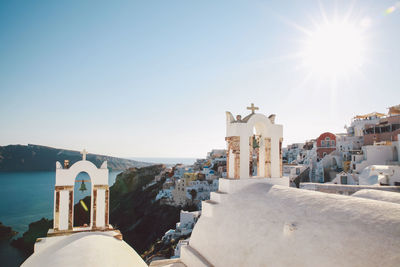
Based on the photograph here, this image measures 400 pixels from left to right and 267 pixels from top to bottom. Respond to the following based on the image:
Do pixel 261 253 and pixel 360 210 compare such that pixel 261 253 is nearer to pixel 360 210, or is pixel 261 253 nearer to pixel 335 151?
pixel 360 210

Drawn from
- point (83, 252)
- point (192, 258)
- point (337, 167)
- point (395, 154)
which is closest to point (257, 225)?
point (192, 258)

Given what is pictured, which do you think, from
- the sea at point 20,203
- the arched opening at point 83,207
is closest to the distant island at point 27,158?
the sea at point 20,203

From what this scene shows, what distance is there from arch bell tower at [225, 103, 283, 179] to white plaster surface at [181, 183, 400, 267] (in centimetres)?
59

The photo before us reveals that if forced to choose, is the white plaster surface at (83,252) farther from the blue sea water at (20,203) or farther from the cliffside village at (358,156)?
the blue sea water at (20,203)

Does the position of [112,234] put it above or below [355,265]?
below

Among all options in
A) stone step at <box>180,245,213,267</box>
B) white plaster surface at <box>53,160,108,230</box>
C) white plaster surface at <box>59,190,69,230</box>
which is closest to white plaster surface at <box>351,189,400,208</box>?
stone step at <box>180,245,213,267</box>

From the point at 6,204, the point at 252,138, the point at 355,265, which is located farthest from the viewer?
the point at 6,204

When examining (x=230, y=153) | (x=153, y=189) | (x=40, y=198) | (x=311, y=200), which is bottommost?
(x=40, y=198)

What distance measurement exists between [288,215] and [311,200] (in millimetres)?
479

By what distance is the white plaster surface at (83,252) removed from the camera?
4438 millimetres

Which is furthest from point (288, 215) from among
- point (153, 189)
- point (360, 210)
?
point (153, 189)

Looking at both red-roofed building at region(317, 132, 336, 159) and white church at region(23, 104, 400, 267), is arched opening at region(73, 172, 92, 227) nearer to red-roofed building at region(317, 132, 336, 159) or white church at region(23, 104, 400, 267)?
white church at region(23, 104, 400, 267)

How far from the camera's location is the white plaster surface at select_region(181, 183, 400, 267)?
2.89 meters

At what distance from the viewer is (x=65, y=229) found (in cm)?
589
